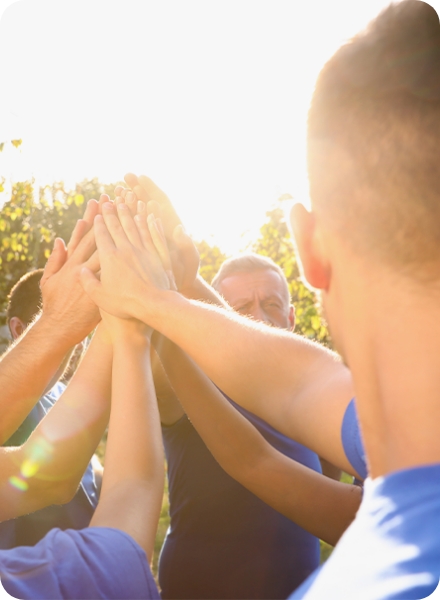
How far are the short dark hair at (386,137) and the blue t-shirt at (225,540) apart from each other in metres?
2.03

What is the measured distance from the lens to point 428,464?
2.73ft

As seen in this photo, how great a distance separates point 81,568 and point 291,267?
7151 mm

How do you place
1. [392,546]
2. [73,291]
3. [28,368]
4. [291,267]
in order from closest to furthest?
[392,546]
[28,368]
[73,291]
[291,267]

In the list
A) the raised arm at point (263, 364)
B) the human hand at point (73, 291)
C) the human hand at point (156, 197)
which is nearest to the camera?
the raised arm at point (263, 364)

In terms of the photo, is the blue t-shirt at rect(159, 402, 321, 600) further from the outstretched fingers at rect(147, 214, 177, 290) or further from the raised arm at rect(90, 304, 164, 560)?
the raised arm at rect(90, 304, 164, 560)

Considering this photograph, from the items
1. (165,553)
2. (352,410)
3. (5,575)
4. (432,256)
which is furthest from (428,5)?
(165,553)

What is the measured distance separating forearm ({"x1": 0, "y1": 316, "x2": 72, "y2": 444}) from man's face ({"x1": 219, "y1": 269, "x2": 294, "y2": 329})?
146 centimetres

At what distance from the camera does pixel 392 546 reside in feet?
2.52

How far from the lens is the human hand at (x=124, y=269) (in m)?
2.22

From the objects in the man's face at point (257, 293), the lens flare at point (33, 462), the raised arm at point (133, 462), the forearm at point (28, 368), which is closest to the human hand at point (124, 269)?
the forearm at point (28, 368)

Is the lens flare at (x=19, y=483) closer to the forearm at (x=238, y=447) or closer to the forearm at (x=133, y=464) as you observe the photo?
the forearm at (x=133, y=464)

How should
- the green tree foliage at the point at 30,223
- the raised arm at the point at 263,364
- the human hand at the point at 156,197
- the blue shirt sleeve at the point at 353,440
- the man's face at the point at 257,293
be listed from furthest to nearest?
the green tree foliage at the point at 30,223 → the man's face at the point at 257,293 → the human hand at the point at 156,197 → the raised arm at the point at 263,364 → the blue shirt sleeve at the point at 353,440

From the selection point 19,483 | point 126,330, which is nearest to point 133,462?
point 19,483

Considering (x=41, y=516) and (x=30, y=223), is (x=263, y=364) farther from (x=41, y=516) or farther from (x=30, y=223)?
(x=30, y=223)
